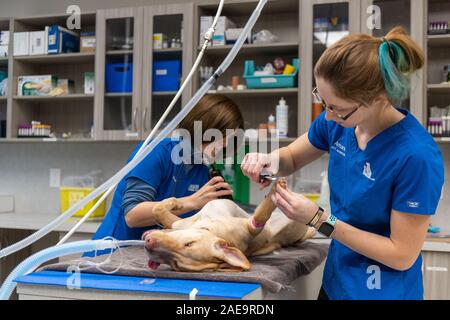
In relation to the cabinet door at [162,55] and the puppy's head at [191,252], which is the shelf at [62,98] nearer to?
the cabinet door at [162,55]

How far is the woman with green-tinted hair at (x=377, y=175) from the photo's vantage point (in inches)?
41.6

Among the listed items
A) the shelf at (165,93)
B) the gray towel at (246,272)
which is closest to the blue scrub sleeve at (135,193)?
the gray towel at (246,272)

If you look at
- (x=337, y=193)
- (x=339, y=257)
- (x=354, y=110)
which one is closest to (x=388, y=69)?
(x=354, y=110)

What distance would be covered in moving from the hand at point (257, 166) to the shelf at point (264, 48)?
186 cm

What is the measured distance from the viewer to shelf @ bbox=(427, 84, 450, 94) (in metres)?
2.86

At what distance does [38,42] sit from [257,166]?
2770mm

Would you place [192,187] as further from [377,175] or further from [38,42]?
[38,42]

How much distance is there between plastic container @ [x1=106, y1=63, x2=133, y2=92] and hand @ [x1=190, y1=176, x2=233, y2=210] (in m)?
1.99

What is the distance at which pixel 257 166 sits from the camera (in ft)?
4.36

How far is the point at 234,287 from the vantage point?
99 cm

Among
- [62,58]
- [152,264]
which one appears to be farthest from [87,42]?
[152,264]

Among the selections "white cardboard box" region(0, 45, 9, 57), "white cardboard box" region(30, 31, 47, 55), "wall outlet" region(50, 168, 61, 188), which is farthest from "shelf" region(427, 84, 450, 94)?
"white cardboard box" region(0, 45, 9, 57)

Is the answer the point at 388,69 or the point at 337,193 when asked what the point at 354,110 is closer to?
the point at 388,69
